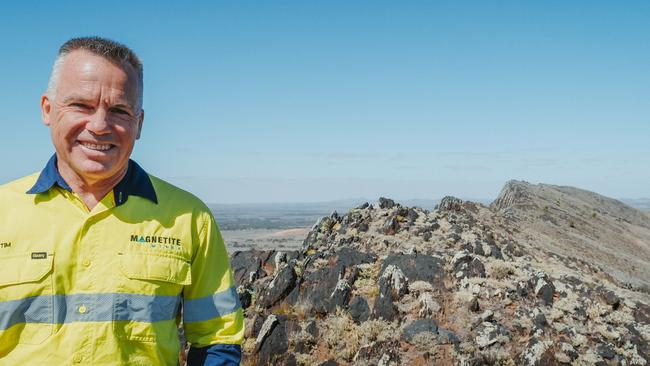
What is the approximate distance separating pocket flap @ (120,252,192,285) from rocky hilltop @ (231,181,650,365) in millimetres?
8430

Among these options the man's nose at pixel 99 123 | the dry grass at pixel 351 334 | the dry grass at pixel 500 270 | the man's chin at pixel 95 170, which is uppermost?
the man's nose at pixel 99 123

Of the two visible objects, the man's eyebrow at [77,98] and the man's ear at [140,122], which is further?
the man's ear at [140,122]

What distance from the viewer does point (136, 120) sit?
323 cm

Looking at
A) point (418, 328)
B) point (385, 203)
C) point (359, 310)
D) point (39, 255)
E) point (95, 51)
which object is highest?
point (95, 51)

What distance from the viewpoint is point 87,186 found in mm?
3246

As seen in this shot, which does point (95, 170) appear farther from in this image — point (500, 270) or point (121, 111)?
point (500, 270)

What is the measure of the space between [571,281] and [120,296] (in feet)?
51.4

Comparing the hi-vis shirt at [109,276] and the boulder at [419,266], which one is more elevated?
the hi-vis shirt at [109,276]

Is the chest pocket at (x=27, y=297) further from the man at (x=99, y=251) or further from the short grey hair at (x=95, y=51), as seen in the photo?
the short grey hair at (x=95, y=51)

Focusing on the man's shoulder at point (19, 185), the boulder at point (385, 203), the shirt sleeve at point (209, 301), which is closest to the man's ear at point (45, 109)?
the man's shoulder at point (19, 185)

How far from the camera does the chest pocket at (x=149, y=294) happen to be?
313cm

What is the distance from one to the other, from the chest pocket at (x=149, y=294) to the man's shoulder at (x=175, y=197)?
0.39 metres

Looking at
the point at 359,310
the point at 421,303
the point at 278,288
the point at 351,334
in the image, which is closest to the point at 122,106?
the point at 351,334

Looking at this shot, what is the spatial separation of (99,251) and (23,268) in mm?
445
